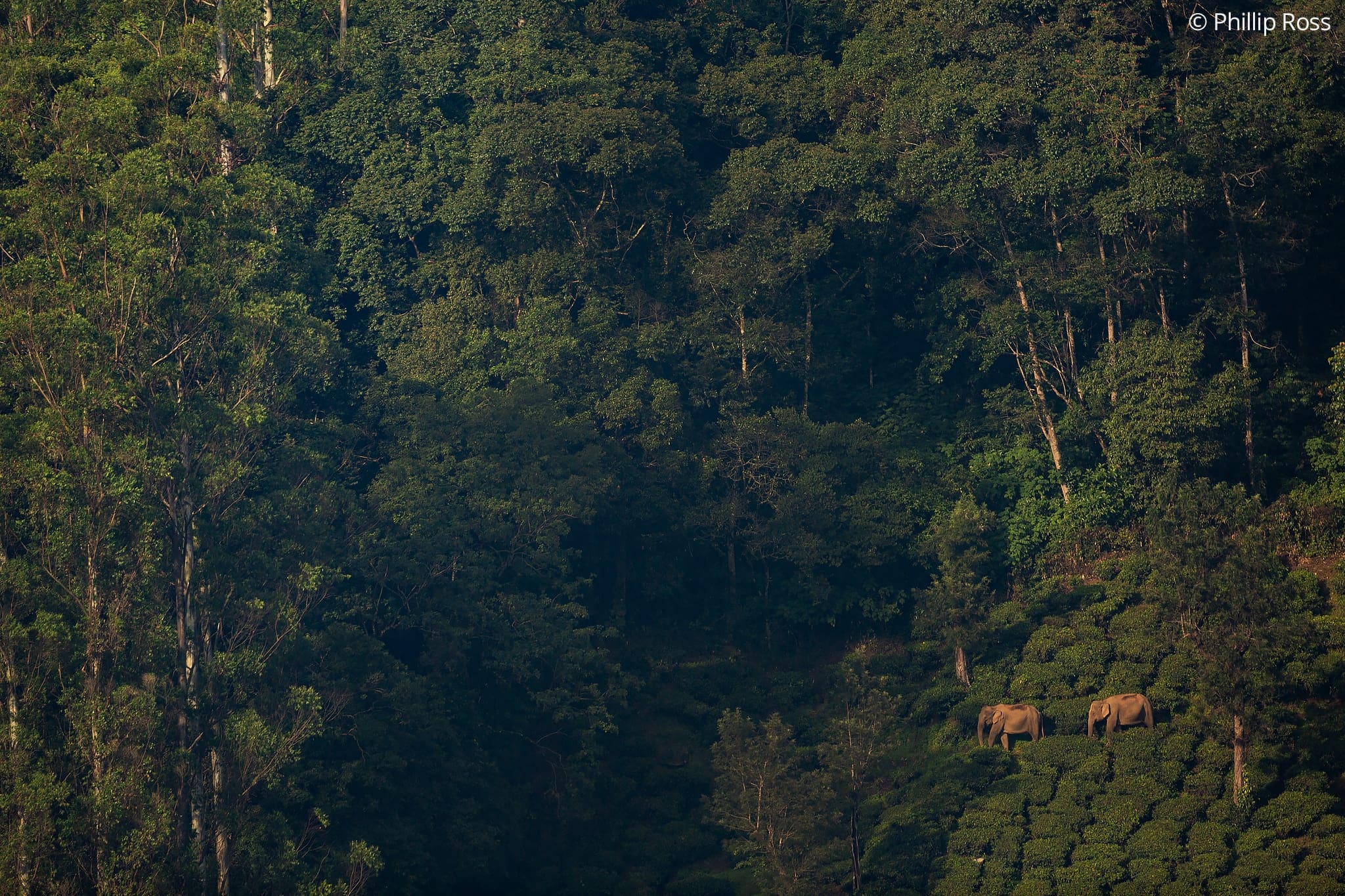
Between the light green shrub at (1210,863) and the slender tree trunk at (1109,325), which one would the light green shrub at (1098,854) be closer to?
the light green shrub at (1210,863)

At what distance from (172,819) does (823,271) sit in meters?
19.7

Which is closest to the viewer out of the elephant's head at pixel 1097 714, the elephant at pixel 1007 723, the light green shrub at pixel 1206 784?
the light green shrub at pixel 1206 784

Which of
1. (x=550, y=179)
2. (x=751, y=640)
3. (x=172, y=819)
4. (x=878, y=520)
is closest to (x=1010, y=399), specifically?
(x=878, y=520)

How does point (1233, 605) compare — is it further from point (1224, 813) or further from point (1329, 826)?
point (1329, 826)

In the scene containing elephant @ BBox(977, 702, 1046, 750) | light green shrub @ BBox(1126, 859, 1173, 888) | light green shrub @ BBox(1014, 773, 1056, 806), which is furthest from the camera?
elephant @ BBox(977, 702, 1046, 750)

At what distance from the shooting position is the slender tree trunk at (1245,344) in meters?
34.4

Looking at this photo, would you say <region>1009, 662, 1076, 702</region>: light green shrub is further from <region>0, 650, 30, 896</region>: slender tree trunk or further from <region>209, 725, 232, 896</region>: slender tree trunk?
<region>0, 650, 30, 896</region>: slender tree trunk

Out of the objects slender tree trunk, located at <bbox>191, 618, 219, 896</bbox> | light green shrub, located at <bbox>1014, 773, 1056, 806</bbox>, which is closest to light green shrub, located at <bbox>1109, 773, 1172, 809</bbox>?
light green shrub, located at <bbox>1014, 773, 1056, 806</bbox>

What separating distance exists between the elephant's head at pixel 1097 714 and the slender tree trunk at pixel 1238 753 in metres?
2.56

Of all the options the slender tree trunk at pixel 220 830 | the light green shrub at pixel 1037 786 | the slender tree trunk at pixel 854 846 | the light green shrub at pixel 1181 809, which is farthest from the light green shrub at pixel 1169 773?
the slender tree trunk at pixel 220 830

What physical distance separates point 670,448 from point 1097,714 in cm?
1039

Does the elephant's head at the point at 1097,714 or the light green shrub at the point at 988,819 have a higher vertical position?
the elephant's head at the point at 1097,714

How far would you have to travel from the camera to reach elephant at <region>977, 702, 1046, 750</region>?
32594mm

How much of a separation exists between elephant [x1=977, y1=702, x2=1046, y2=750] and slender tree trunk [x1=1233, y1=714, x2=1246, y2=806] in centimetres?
364
